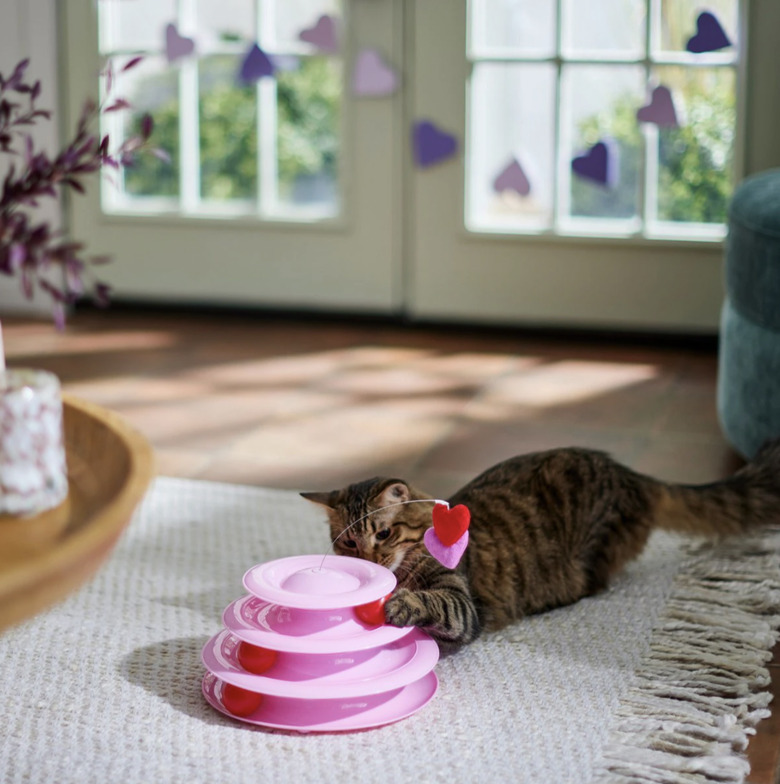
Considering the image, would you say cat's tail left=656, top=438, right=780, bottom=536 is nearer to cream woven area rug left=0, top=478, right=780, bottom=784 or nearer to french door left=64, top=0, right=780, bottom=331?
cream woven area rug left=0, top=478, right=780, bottom=784

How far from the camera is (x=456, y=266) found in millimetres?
3463

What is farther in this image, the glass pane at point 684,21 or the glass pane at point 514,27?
the glass pane at point 514,27

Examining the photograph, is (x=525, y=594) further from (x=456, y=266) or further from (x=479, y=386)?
(x=456, y=266)

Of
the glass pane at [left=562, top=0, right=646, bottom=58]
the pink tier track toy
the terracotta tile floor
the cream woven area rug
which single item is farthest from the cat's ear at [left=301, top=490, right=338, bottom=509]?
the glass pane at [left=562, top=0, right=646, bottom=58]

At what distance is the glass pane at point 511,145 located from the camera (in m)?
3.32

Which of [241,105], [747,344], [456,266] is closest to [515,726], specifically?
[747,344]

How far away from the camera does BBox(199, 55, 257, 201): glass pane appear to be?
11.6 ft

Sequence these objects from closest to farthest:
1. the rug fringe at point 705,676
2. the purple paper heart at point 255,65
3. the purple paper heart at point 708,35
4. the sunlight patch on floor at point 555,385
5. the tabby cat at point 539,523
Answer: the rug fringe at point 705,676
the tabby cat at point 539,523
the sunlight patch on floor at point 555,385
the purple paper heart at point 708,35
the purple paper heart at point 255,65

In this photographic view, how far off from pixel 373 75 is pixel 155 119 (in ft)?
2.22

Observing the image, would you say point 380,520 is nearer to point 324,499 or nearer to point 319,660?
point 324,499

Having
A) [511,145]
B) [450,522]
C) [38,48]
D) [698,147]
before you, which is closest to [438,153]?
[511,145]

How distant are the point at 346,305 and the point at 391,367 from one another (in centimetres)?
48

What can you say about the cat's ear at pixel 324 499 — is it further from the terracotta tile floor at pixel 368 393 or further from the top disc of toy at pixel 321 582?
the terracotta tile floor at pixel 368 393

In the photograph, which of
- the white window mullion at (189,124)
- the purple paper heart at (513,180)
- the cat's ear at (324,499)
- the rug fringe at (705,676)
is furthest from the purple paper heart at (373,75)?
the cat's ear at (324,499)
